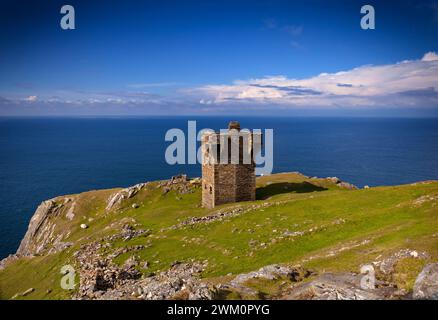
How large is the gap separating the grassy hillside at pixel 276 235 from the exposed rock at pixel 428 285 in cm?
122

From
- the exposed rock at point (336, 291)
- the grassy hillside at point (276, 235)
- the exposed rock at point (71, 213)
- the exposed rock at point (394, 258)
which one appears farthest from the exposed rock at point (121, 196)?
the exposed rock at point (394, 258)

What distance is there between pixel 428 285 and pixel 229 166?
36.0 meters

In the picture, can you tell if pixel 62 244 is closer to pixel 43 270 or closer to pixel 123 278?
pixel 43 270

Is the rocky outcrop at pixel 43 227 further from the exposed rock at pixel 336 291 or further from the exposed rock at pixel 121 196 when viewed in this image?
the exposed rock at pixel 336 291

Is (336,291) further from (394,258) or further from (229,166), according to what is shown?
(229,166)

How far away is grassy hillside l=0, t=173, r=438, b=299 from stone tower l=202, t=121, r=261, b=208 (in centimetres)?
276

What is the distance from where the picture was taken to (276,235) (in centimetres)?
3316

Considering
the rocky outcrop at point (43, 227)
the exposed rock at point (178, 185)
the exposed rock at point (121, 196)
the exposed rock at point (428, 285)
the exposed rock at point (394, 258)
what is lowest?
the rocky outcrop at point (43, 227)

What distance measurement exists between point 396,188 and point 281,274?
27.7m

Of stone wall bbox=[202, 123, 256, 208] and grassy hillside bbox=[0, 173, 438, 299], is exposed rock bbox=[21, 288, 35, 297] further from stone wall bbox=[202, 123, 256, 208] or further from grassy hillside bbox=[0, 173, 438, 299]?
stone wall bbox=[202, 123, 256, 208]

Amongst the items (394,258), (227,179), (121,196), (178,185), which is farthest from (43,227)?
(394,258)

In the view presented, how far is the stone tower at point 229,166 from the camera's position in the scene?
4928 centimetres
